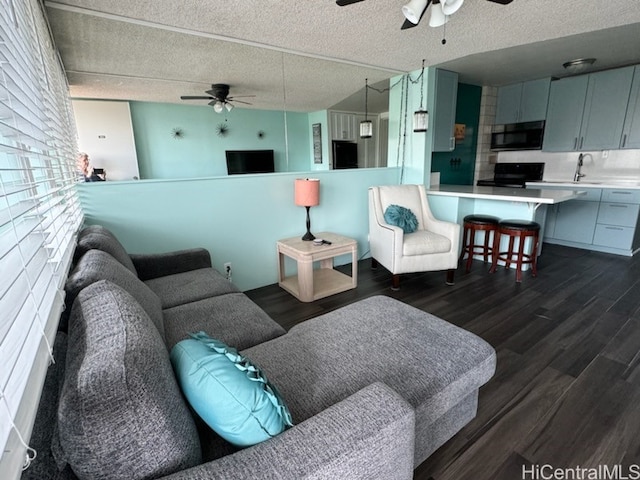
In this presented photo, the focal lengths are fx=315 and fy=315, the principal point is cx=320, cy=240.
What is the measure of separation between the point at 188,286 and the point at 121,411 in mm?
1504

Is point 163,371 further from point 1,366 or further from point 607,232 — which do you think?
point 607,232

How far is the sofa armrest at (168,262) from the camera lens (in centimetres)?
224

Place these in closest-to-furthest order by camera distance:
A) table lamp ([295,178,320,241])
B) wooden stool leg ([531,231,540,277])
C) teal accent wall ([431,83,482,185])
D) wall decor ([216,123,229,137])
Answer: table lamp ([295,178,320,241]) → wooden stool leg ([531,231,540,277]) → wall decor ([216,123,229,137]) → teal accent wall ([431,83,482,185])

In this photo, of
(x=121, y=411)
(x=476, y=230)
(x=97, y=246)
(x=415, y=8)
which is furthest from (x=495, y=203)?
(x=121, y=411)

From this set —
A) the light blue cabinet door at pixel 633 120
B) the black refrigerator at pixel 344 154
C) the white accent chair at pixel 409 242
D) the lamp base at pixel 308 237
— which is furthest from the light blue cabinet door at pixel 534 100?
the lamp base at pixel 308 237

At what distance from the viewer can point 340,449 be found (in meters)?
0.75

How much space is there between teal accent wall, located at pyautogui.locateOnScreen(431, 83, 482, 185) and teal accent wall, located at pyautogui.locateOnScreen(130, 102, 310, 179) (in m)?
2.20

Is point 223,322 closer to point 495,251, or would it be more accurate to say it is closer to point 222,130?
point 222,130

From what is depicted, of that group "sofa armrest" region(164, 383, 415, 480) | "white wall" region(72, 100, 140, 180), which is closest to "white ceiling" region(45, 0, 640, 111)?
"white wall" region(72, 100, 140, 180)

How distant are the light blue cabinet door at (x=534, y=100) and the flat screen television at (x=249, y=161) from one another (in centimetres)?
401

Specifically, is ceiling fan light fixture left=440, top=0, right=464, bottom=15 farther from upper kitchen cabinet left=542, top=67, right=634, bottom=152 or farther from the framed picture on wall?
upper kitchen cabinet left=542, top=67, right=634, bottom=152

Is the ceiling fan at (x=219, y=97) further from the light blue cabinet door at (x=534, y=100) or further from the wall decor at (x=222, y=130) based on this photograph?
the light blue cabinet door at (x=534, y=100)

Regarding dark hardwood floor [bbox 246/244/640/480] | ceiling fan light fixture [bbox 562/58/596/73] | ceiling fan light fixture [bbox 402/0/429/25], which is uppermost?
ceiling fan light fixture [bbox 562/58/596/73]

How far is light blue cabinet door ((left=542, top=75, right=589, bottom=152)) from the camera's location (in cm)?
434
